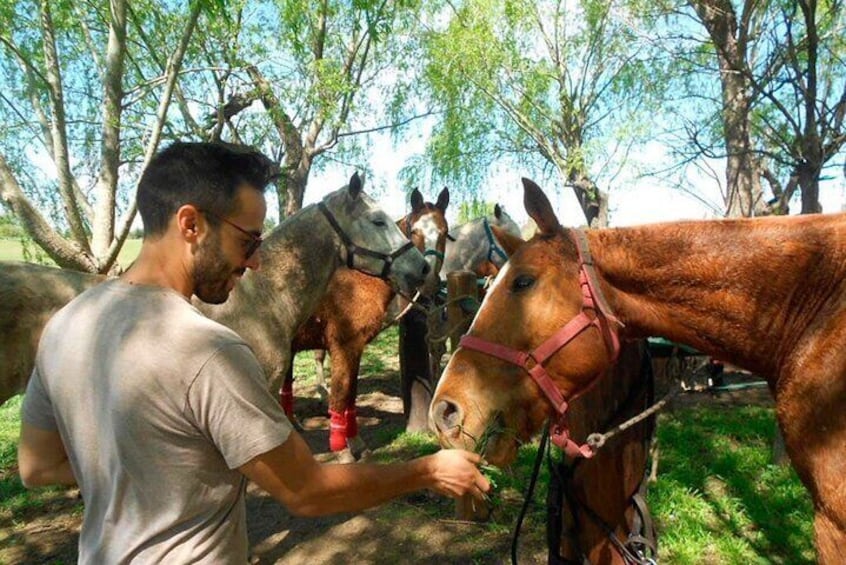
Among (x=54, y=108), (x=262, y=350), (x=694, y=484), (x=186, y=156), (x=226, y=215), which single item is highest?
(x=54, y=108)

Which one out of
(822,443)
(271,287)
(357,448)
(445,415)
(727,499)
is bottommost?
(727,499)

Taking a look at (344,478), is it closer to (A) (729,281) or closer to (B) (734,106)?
(A) (729,281)

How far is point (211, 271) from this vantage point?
4.99 ft

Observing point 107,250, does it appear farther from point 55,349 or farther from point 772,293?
point 772,293

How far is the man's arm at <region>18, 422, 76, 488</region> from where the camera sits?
5.17 feet

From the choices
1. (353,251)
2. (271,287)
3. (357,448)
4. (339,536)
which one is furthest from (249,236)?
(357,448)

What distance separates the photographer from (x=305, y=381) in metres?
9.37

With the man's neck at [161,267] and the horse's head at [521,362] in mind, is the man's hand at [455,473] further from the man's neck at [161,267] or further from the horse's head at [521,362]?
the man's neck at [161,267]

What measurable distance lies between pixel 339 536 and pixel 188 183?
12.2ft

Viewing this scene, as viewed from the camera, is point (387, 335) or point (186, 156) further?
point (387, 335)

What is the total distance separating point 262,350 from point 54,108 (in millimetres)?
3455

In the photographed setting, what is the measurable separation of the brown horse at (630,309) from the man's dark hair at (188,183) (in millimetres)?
998

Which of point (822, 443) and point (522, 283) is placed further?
point (522, 283)

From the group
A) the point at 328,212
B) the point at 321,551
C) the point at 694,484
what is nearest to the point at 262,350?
the point at 328,212
